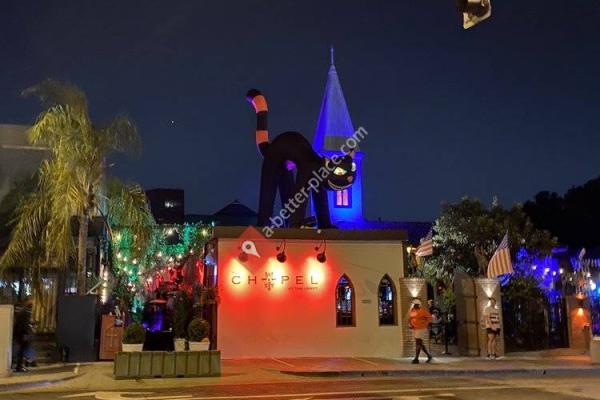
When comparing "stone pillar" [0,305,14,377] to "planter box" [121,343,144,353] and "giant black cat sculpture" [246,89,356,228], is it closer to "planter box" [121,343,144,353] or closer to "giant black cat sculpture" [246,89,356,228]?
"planter box" [121,343,144,353]

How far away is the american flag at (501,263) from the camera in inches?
815

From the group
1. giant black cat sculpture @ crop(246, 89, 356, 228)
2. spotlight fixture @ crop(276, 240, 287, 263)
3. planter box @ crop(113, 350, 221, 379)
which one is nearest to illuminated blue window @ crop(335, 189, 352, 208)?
giant black cat sculpture @ crop(246, 89, 356, 228)

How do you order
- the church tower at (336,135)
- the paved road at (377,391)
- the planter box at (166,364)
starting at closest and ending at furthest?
the paved road at (377,391)
the planter box at (166,364)
the church tower at (336,135)

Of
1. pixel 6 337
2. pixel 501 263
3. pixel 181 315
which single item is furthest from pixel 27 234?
pixel 501 263

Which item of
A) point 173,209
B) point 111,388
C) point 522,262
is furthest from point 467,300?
point 173,209

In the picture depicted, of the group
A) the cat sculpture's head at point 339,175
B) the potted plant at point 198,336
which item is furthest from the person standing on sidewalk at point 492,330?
the potted plant at point 198,336

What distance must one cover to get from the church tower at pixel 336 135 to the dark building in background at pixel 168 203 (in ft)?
108

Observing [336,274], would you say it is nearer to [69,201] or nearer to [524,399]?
[69,201]

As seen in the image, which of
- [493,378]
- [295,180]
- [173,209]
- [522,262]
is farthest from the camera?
[173,209]

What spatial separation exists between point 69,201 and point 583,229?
42.5 meters

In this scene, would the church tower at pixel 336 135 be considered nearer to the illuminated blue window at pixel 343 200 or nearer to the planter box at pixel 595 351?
the illuminated blue window at pixel 343 200

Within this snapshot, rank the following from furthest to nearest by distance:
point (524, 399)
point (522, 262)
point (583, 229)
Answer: point (583, 229)
point (522, 262)
point (524, 399)

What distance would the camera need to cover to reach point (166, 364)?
52.4ft

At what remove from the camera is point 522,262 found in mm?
26312
